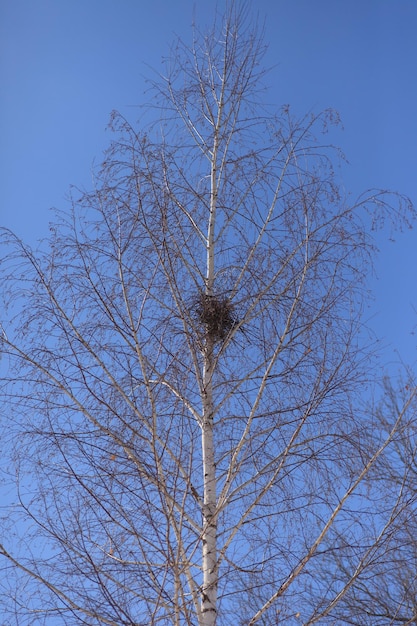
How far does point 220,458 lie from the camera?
4.27 m

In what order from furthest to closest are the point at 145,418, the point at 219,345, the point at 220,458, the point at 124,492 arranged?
the point at 219,345
the point at 220,458
the point at 145,418
the point at 124,492

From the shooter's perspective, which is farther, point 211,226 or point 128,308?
point 211,226

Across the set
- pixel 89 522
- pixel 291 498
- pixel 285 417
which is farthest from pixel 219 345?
pixel 89 522

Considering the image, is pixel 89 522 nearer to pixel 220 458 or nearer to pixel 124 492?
pixel 124 492

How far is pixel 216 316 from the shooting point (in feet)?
15.2

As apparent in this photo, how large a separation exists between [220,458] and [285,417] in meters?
0.43

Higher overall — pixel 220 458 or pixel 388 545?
pixel 220 458

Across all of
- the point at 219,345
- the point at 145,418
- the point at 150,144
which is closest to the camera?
the point at 145,418

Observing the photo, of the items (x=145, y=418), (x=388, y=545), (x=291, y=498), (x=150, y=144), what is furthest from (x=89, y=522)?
(x=150, y=144)

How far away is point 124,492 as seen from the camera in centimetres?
374

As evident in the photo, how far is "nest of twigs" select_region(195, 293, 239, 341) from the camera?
4621 mm

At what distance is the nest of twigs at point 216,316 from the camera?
462cm

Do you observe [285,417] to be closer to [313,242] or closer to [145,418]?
[145,418]

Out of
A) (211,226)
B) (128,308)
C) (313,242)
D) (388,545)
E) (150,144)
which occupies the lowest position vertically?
(388,545)
